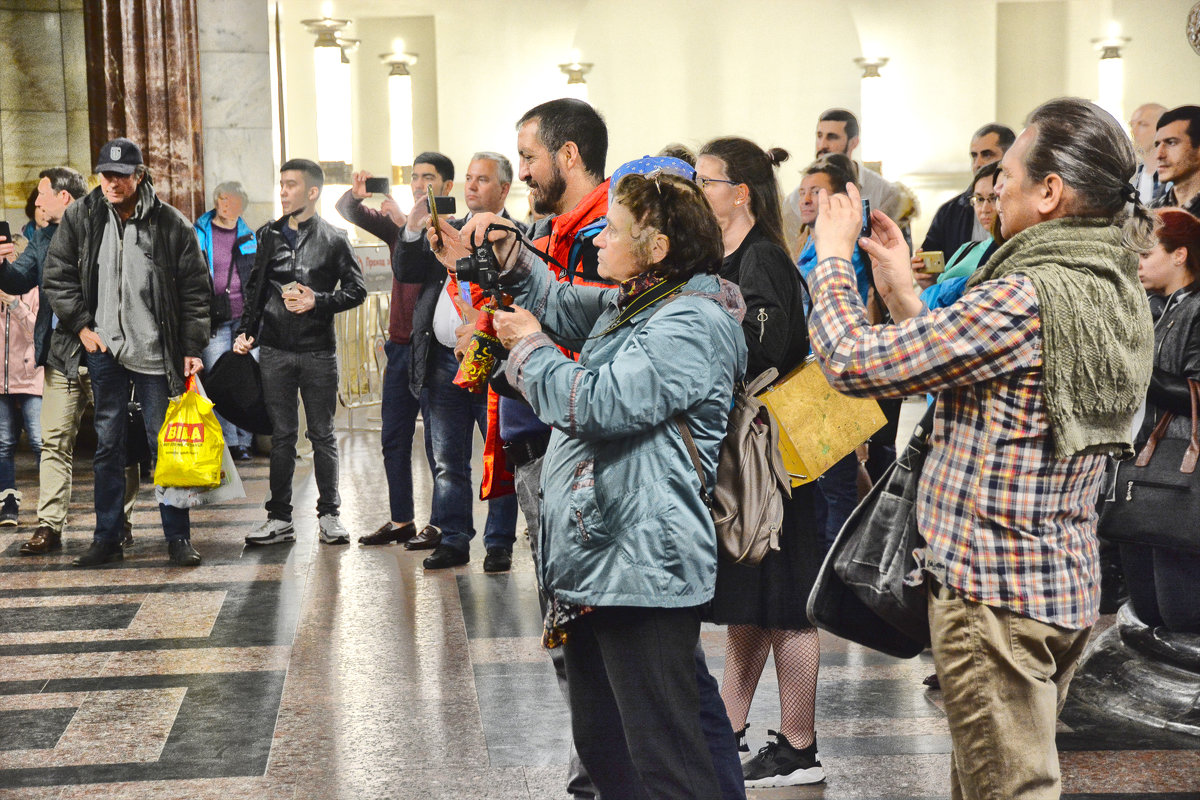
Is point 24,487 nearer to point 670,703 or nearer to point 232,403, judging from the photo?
point 232,403

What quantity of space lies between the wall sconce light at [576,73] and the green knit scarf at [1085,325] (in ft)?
45.3

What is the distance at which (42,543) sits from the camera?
660 cm

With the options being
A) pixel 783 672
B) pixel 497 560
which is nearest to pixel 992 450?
pixel 783 672

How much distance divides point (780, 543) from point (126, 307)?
3931 mm

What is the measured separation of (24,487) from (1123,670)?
22.3 ft

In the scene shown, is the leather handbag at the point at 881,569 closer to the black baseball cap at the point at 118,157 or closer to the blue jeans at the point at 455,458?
the blue jeans at the point at 455,458

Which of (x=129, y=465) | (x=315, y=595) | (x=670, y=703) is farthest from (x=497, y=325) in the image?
(x=129, y=465)

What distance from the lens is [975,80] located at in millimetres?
15633

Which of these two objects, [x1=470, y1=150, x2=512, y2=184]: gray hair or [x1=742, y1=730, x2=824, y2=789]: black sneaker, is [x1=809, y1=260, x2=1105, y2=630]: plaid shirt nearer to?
[x1=742, y1=730, x2=824, y2=789]: black sneaker

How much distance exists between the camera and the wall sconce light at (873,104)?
50.6 ft

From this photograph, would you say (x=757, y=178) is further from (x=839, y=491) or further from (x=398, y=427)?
(x=398, y=427)

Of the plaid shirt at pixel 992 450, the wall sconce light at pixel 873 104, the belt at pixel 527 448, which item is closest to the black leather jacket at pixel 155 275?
the belt at pixel 527 448

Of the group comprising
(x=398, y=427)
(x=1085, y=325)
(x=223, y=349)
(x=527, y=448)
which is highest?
(x=1085, y=325)

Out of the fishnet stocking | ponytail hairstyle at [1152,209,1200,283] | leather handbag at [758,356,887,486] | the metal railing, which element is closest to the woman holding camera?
leather handbag at [758,356,887,486]
